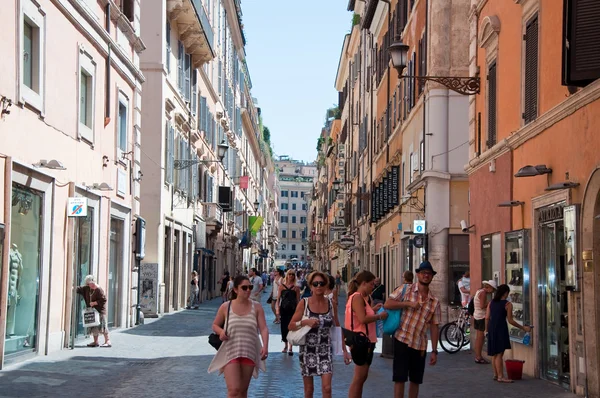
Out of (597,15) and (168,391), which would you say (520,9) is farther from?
(168,391)

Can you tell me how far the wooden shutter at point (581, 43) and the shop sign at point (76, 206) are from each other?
10.2m

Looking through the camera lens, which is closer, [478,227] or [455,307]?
[478,227]

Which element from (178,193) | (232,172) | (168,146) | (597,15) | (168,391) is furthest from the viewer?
(232,172)

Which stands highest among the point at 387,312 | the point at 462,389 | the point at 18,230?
the point at 18,230

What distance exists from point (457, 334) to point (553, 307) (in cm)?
631

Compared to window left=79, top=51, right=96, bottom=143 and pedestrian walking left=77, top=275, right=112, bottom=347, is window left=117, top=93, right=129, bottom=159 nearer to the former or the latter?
window left=79, top=51, right=96, bottom=143

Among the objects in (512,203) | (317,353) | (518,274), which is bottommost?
(317,353)

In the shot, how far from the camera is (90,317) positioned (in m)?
19.6

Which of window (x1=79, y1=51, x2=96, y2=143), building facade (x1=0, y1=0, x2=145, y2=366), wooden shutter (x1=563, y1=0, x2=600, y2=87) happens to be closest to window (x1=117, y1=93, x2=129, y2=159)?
building facade (x1=0, y1=0, x2=145, y2=366)

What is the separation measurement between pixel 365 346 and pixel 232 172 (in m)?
49.3

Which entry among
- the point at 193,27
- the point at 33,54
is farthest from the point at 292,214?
the point at 33,54

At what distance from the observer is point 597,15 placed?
11.7 m

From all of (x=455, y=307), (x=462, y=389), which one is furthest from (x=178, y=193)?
(x=462, y=389)

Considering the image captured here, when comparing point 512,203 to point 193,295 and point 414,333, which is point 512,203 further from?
point 193,295
